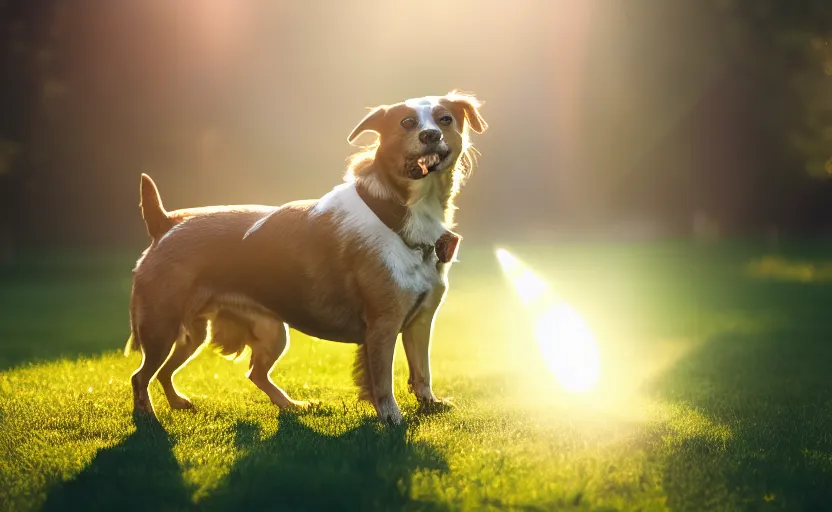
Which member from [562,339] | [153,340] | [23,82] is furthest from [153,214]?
[23,82]

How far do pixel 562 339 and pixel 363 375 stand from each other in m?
6.22

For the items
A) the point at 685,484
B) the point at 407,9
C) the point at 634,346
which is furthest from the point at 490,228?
the point at 685,484

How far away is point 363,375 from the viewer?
6.78 m

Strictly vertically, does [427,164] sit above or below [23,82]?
above

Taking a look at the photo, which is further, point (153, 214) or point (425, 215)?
point (153, 214)

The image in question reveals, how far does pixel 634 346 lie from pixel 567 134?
28272 mm

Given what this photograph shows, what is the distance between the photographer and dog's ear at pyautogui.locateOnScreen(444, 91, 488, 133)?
681cm

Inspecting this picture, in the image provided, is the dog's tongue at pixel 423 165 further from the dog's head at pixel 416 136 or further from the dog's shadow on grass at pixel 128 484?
the dog's shadow on grass at pixel 128 484

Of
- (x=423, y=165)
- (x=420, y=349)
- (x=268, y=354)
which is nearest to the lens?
(x=423, y=165)

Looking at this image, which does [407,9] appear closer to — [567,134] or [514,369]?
[567,134]

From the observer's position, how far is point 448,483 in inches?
205

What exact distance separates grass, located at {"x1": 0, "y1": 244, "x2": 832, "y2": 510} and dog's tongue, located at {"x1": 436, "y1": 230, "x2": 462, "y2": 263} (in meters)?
1.19

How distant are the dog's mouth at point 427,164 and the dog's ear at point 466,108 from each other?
18.1 inches

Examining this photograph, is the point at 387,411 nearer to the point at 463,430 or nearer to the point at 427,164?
the point at 463,430
